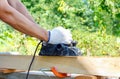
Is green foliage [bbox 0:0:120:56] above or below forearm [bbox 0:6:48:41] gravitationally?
below

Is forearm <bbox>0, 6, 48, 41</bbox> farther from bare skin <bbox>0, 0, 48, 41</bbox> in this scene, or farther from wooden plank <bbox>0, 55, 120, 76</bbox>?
wooden plank <bbox>0, 55, 120, 76</bbox>

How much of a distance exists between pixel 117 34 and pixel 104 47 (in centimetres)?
91

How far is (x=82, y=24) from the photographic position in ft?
27.2

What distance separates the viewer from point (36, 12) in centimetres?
906

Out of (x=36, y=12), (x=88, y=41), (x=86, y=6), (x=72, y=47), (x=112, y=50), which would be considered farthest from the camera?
(x=36, y=12)

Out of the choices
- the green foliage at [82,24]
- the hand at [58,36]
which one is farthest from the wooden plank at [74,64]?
the green foliage at [82,24]

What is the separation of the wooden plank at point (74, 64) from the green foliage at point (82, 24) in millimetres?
4086

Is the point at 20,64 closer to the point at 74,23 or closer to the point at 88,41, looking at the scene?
the point at 88,41

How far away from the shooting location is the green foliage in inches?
239

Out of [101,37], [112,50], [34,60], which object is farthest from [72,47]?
[101,37]

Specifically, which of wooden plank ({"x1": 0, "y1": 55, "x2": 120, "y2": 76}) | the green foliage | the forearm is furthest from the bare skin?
the green foliage

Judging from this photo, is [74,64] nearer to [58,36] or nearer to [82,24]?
[58,36]

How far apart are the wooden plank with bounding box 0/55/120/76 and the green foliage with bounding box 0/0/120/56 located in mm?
4086

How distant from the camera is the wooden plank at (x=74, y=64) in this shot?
116cm
